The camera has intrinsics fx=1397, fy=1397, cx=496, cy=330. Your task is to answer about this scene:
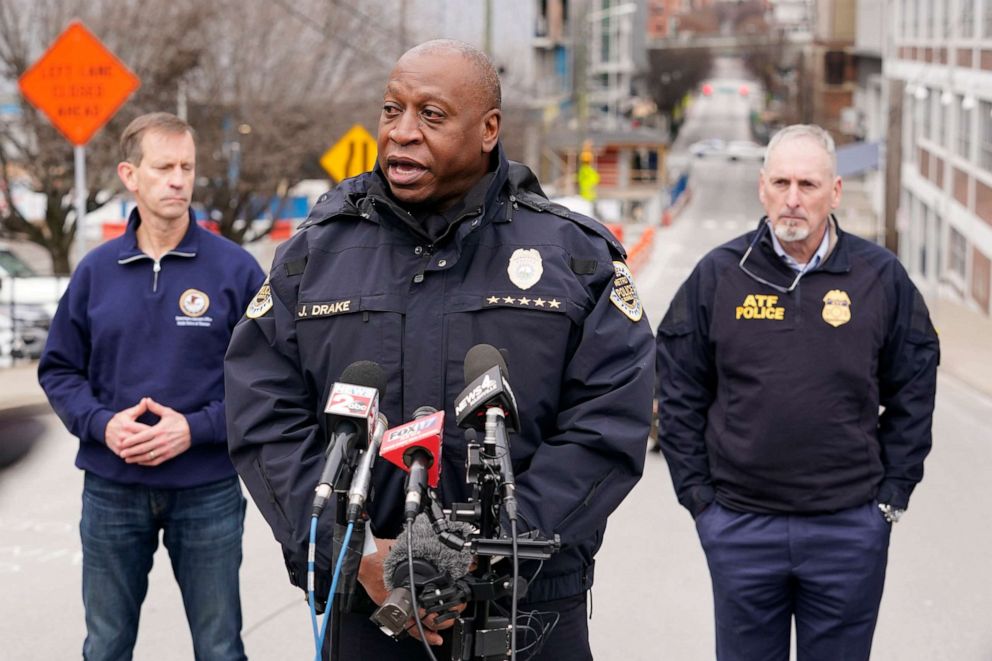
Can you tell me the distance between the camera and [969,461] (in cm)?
1133

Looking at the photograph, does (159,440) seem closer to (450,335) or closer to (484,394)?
(450,335)

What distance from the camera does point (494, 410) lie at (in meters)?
2.73

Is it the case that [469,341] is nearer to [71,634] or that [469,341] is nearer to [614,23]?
[71,634]

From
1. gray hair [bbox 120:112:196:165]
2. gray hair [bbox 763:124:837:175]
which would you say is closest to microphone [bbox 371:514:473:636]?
gray hair [bbox 763:124:837:175]

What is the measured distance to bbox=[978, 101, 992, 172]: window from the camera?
1236 inches

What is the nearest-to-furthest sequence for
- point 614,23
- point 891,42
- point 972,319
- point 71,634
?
point 71,634, point 972,319, point 891,42, point 614,23

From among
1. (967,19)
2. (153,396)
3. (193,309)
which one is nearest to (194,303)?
(193,309)

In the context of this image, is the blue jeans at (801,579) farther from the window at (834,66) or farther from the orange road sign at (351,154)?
the window at (834,66)

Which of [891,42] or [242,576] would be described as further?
[891,42]

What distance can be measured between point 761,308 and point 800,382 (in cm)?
27

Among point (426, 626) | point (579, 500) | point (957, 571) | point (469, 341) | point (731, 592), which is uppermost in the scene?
point (469, 341)

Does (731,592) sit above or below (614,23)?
below

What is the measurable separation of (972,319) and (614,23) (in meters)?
99.2

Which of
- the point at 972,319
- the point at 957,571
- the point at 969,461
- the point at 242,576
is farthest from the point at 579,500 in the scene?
the point at 972,319
